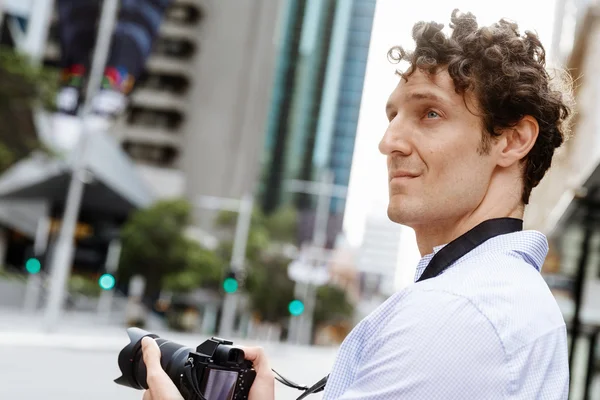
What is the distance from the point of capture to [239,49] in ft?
252

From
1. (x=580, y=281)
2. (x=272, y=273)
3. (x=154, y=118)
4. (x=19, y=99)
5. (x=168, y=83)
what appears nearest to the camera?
(x=580, y=281)

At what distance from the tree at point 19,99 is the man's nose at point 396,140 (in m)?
27.4

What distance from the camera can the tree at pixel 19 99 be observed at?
91.1ft

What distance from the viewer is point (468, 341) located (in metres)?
1.33

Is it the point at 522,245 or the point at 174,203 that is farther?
the point at 174,203

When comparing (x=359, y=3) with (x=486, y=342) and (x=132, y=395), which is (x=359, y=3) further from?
(x=486, y=342)

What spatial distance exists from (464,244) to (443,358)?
34cm

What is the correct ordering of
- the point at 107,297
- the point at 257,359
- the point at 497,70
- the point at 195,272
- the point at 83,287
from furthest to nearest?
1. the point at 83,287
2. the point at 195,272
3. the point at 107,297
4. the point at 257,359
5. the point at 497,70

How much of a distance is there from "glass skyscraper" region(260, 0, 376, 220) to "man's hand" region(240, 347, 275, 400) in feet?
344

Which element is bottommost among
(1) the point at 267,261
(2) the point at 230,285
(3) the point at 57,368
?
(1) the point at 267,261

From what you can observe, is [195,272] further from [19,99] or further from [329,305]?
[329,305]

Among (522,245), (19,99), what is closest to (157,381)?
(522,245)

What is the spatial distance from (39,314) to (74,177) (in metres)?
13.0

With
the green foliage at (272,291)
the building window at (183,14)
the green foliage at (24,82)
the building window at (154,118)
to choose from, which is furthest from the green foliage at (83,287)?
the building window at (183,14)
